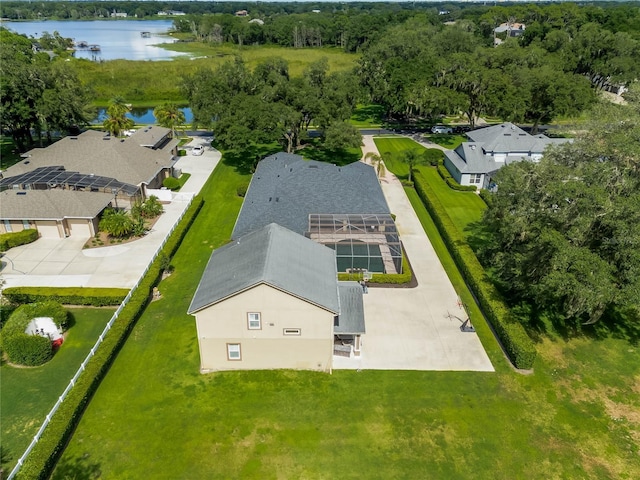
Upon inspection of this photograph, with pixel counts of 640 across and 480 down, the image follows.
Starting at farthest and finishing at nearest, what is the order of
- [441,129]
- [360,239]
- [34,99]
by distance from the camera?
[441,129], [34,99], [360,239]

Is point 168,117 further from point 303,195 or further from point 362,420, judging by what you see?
point 362,420

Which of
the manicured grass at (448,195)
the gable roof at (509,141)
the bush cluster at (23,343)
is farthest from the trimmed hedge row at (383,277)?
the gable roof at (509,141)

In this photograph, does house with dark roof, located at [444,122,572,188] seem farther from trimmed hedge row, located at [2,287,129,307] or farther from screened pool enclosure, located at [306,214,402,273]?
trimmed hedge row, located at [2,287,129,307]

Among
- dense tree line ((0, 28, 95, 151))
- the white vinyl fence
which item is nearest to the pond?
dense tree line ((0, 28, 95, 151))

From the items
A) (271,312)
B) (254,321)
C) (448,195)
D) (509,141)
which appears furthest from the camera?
(509,141)

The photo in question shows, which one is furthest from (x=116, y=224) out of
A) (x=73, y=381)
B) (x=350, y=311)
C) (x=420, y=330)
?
(x=420, y=330)

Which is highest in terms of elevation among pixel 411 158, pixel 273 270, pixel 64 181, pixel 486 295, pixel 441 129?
pixel 273 270

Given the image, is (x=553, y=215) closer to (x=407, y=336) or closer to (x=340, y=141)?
(x=407, y=336)
